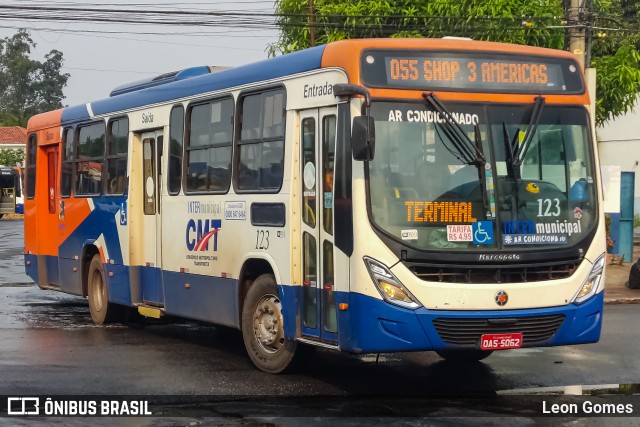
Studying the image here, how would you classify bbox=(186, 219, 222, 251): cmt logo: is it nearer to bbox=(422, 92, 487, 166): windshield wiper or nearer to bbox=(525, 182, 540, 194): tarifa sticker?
bbox=(422, 92, 487, 166): windshield wiper

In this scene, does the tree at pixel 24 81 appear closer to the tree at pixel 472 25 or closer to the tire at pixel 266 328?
the tree at pixel 472 25

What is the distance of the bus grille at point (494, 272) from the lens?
9.80 metres

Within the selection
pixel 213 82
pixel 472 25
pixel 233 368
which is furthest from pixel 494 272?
pixel 472 25

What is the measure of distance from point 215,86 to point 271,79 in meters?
1.38

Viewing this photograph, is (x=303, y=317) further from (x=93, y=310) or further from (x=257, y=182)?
(x=93, y=310)

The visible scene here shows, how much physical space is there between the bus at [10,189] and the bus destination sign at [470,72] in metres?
61.8

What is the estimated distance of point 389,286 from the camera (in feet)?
32.0

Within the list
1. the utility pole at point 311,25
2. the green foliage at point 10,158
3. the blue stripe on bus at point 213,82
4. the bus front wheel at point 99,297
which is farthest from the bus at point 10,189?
the bus front wheel at point 99,297

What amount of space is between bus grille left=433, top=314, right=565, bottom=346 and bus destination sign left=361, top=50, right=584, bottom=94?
200 cm

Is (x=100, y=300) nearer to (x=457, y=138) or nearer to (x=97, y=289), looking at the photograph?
(x=97, y=289)

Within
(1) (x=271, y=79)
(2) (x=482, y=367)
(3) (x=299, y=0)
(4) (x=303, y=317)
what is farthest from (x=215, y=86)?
(3) (x=299, y=0)

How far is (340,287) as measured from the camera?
10047 mm

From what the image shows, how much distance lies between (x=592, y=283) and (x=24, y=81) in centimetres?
11882

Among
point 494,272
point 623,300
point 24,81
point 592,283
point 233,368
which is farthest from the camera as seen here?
point 24,81
